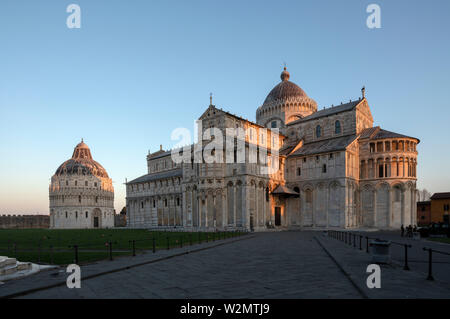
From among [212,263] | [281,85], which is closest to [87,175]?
[281,85]

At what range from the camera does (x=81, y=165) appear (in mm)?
105625

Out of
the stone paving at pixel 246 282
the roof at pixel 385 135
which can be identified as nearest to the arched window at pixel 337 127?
the roof at pixel 385 135

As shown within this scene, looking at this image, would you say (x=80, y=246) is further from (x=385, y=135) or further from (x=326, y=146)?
(x=385, y=135)

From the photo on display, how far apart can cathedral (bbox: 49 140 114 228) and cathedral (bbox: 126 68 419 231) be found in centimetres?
6673

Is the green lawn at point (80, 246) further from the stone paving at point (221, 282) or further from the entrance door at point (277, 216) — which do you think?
the entrance door at point (277, 216)

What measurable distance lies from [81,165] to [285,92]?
77.7 meters

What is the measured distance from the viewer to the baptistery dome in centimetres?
5750

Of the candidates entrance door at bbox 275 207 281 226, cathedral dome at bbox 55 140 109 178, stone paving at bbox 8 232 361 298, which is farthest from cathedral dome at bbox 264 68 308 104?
cathedral dome at bbox 55 140 109 178

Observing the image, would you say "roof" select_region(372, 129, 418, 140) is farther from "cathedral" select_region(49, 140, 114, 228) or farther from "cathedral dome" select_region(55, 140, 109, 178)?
"cathedral dome" select_region(55, 140, 109, 178)

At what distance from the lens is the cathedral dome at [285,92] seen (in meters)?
58.7
